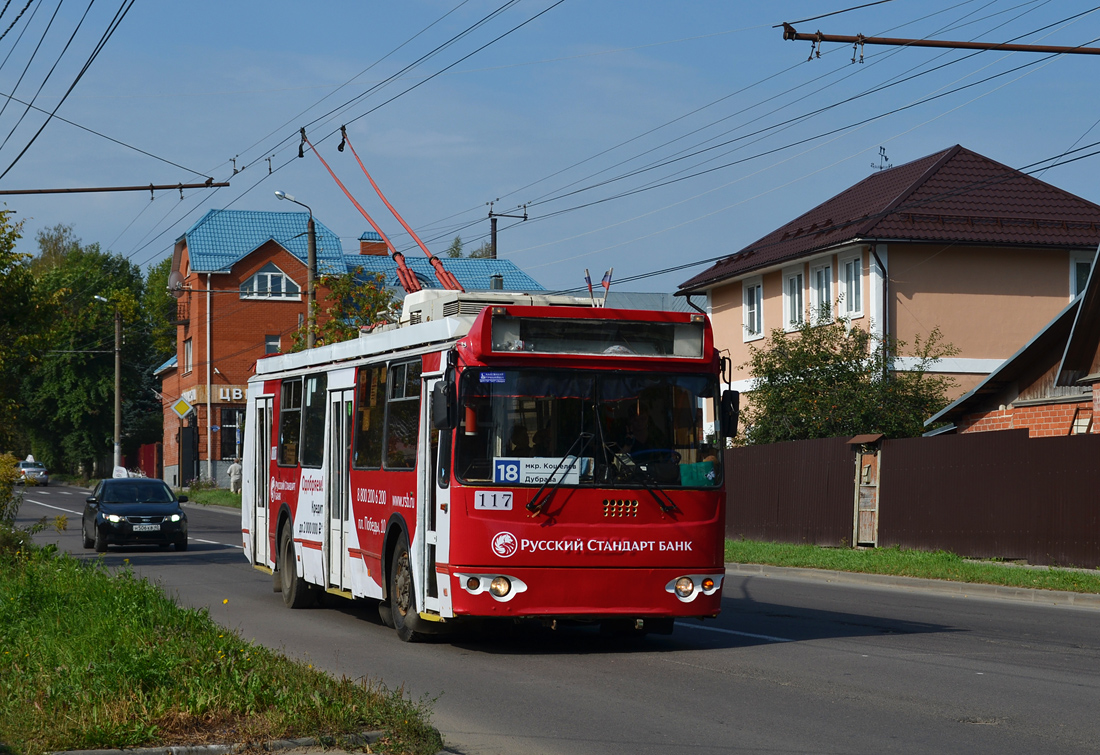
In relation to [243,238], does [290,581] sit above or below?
below

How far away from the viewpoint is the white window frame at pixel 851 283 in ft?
113

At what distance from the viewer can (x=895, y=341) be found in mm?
32969

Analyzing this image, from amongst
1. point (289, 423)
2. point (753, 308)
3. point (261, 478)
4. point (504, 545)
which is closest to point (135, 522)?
point (261, 478)

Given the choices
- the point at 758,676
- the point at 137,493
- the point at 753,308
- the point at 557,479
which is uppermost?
the point at 753,308

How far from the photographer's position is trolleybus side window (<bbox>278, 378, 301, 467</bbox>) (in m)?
16.5

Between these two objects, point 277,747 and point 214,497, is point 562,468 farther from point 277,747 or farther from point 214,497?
point 214,497

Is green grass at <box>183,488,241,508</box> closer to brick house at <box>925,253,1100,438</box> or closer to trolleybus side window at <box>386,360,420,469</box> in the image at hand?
brick house at <box>925,253,1100,438</box>

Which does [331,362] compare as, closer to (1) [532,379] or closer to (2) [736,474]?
(1) [532,379]

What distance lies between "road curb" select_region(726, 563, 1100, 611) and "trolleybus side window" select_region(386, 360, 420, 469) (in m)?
9.16

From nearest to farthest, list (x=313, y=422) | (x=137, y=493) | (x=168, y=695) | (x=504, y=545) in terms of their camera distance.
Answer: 1. (x=168, y=695)
2. (x=504, y=545)
3. (x=313, y=422)
4. (x=137, y=493)

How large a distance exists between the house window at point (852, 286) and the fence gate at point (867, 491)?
29.1 ft

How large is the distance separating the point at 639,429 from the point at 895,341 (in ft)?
74.4

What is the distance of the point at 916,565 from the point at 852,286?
15.0 metres

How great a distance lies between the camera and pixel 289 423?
16.9 metres
